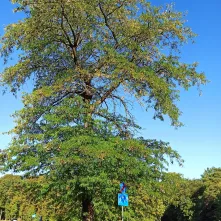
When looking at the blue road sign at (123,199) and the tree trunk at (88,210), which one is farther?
the tree trunk at (88,210)

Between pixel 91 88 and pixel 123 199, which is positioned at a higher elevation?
pixel 91 88

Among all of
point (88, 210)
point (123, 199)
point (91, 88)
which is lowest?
point (88, 210)

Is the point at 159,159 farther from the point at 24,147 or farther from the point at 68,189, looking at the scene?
the point at 24,147

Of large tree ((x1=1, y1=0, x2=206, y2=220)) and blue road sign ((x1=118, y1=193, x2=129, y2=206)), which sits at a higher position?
large tree ((x1=1, y1=0, x2=206, y2=220))

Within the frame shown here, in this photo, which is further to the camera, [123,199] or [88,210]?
[88,210]

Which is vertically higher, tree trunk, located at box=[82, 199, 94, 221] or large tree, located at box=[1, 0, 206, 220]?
large tree, located at box=[1, 0, 206, 220]

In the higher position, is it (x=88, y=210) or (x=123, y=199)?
(x=123, y=199)

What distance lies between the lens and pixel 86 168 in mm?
14312

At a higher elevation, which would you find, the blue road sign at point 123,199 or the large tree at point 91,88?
the large tree at point 91,88

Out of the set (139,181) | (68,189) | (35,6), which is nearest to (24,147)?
(68,189)

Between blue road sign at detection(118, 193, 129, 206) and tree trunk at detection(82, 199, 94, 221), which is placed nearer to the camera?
blue road sign at detection(118, 193, 129, 206)

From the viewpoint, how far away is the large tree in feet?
48.5

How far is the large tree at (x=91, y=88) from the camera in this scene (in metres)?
14.8

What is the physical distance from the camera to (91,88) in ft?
57.5
